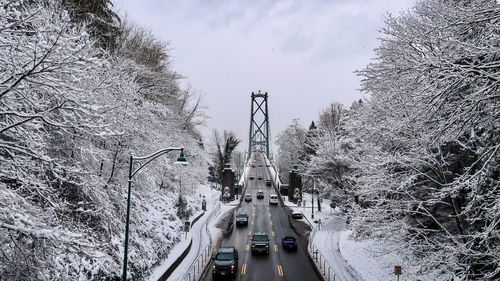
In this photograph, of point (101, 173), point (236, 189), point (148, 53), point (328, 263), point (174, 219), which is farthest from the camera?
point (236, 189)

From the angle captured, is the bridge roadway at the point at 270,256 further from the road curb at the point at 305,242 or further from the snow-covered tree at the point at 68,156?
the snow-covered tree at the point at 68,156

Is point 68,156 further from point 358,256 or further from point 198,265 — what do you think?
point 358,256

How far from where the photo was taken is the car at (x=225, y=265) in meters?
14.7

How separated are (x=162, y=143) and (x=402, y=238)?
1318 cm

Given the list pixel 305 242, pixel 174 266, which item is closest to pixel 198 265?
pixel 174 266

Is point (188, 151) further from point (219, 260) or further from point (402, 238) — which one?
point (402, 238)

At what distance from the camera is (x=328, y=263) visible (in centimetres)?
1728

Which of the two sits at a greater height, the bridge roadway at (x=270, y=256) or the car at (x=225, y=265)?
the car at (x=225, y=265)

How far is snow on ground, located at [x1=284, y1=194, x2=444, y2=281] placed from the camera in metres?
11.6

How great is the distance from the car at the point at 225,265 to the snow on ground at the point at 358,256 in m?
5.05

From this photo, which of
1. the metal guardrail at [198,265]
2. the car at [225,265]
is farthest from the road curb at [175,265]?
the car at [225,265]

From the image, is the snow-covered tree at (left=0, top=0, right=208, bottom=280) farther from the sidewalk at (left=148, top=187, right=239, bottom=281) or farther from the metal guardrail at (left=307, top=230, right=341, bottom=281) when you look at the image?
the metal guardrail at (left=307, top=230, right=341, bottom=281)

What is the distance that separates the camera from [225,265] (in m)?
14.8

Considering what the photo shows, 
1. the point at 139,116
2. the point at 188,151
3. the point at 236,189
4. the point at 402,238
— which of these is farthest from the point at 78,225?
the point at 236,189
